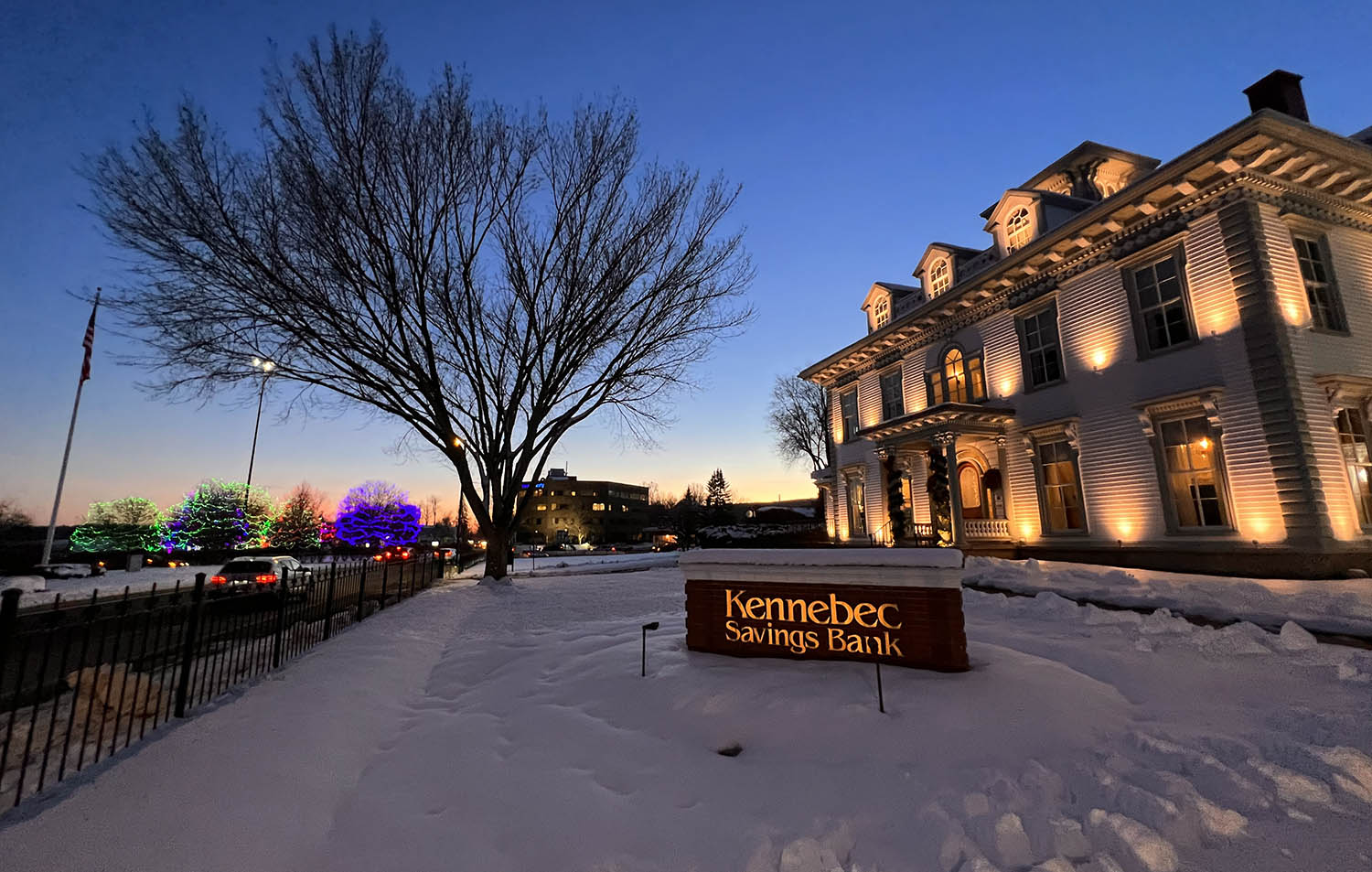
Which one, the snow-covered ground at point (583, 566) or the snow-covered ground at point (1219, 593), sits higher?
the snow-covered ground at point (1219, 593)

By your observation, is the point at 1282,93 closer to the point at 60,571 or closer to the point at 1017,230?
the point at 1017,230

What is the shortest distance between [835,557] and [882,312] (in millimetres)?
21097

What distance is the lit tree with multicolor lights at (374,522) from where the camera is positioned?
228ft

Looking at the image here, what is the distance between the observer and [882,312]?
2453 centimetres

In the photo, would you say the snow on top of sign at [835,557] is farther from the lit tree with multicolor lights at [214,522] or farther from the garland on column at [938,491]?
the lit tree with multicolor lights at [214,522]

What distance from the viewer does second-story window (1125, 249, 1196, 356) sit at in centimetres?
1284

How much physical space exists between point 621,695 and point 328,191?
1408 cm

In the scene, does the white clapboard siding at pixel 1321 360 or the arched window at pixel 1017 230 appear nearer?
→ the white clapboard siding at pixel 1321 360

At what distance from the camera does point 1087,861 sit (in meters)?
2.85

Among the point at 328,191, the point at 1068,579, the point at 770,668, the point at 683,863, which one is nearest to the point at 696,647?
the point at 770,668

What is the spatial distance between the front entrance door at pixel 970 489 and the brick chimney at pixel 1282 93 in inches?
484

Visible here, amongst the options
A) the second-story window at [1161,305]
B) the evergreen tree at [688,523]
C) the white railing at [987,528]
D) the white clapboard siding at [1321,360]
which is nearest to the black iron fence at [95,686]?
the white railing at [987,528]

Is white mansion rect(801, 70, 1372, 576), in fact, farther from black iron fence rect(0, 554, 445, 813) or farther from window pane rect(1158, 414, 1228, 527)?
black iron fence rect(0, 554, 445, 813)

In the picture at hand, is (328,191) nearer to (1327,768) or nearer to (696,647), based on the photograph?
(696,647)
